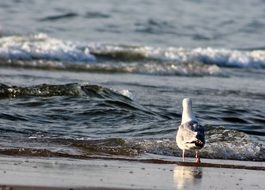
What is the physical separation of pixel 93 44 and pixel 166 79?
4.33 m

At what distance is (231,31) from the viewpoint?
83.3 ft

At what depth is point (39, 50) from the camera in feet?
64.1

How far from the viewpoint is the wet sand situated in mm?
7711

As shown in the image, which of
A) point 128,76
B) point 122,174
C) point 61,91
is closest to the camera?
point 122,174

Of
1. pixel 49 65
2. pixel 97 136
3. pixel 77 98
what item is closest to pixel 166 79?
pixel 49 65

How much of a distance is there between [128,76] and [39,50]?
2768 mm

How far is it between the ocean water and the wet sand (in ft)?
1.81

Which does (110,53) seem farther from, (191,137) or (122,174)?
(122,174)

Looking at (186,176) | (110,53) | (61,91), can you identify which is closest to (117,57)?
(110,53)

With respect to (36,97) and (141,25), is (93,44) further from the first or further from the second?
(36,97)

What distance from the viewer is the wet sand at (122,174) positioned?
7.71m

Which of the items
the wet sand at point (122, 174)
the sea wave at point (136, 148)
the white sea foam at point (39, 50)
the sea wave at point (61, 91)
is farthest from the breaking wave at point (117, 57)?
the wet sand at point (122, 174)

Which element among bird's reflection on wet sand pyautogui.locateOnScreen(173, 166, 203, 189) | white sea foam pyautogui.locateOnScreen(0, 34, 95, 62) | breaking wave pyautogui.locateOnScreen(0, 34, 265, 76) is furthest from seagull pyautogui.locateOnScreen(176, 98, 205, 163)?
white sea foam pyautogui.locateOnScreen(0, 34, 95, 62)

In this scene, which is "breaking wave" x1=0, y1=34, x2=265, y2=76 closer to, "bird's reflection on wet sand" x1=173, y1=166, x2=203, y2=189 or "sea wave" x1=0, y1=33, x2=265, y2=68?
"sea wave" x1=0, y1=33, x2=265, y2=68
